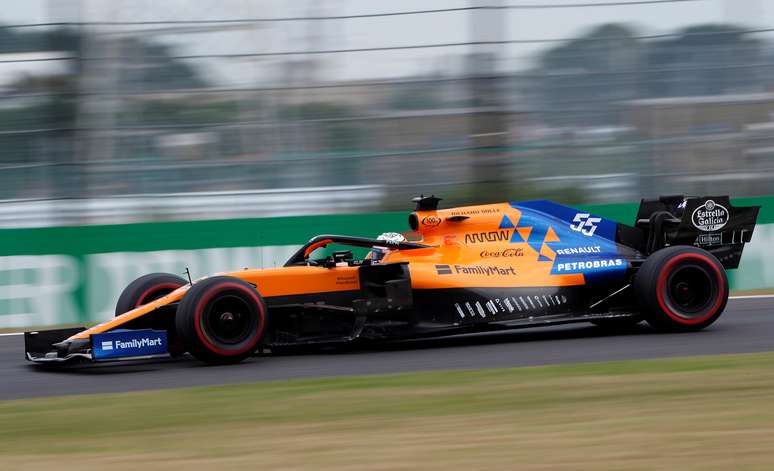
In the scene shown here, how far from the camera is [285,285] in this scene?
8242 millimetres

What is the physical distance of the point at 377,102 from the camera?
45.1ft

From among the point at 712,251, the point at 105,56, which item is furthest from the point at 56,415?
the point at 105,56

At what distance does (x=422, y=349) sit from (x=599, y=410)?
2.89 m

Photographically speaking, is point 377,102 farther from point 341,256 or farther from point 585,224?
point 341,256

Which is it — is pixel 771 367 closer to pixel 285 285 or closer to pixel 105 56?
pixel 285 285

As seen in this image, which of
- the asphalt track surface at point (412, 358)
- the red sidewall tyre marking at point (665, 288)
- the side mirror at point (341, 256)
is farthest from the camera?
the red sidewall tyre marking at point (665, 288)

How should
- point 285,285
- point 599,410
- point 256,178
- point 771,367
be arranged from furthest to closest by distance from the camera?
point 256,178 < point 285,285 < point 771,367 < point 599,410

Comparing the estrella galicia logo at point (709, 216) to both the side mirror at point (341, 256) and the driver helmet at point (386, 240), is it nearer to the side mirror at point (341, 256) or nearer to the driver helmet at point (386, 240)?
the driver helmet at point (386, 240)

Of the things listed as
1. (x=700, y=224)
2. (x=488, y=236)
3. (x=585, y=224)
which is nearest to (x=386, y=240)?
(x=488, y=236)

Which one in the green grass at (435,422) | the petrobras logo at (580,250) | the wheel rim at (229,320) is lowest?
the green grass at (435,422)

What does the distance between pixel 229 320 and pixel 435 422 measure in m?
2.57

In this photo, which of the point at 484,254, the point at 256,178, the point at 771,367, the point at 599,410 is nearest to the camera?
the point at 599,410

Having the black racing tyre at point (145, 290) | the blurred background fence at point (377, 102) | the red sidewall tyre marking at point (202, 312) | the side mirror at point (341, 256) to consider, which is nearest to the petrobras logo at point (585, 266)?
the side mirror at point (341, 256)

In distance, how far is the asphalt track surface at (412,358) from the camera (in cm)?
743
